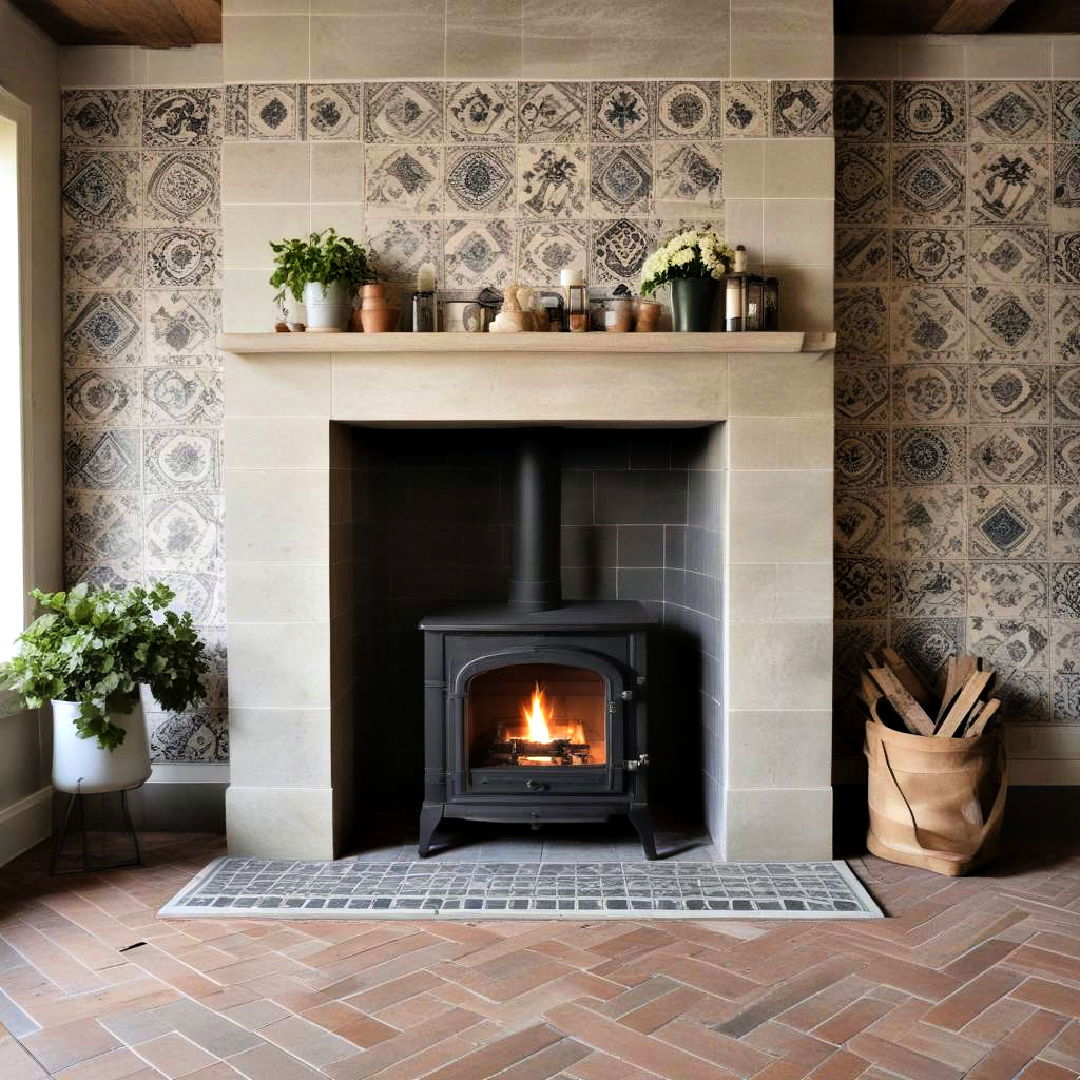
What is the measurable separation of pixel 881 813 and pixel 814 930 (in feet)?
2.22

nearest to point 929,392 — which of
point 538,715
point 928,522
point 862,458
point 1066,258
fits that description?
point 862,458

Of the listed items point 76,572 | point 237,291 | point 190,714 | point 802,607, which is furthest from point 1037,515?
point 76,572

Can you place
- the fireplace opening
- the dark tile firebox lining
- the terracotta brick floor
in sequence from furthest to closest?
the dark tile firebox lining → the fireplace opening → the terracotta brick floor

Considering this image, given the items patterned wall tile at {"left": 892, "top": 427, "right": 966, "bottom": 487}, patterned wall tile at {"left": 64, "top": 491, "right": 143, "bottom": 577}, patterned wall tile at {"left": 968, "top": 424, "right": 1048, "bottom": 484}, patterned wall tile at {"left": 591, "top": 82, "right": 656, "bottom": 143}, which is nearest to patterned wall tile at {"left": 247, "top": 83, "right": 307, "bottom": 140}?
patterned wall tile at {"left": 591, "top": 82, "right": 656, "bottom": 143}

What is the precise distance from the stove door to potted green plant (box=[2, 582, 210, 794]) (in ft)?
3.22

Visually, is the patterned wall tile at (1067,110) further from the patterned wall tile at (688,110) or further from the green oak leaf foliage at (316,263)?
the green oak leaf foliage at (316,263)

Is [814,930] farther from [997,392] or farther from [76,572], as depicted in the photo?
[76,572]

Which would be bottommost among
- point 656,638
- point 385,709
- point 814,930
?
point 814,930

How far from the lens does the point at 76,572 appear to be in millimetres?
3717

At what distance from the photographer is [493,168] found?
3.33 meters

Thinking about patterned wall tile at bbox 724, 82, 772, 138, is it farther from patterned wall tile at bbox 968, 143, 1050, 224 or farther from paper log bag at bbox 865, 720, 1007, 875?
paper log bag at bbox 865, 720, 1007, 875

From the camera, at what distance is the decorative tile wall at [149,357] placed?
3656 millimetres

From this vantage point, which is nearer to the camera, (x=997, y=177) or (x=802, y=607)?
(x=802, y=607)

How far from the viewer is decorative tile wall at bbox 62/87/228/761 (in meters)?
3.66
